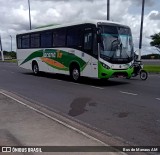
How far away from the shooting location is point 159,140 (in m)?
7.34

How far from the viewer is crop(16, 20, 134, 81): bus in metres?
18.2

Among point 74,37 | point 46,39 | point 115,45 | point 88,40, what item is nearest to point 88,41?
point 88,40

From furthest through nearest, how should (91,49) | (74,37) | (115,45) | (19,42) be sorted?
(19,42) < (74,37) < (91,49) < (115,45)

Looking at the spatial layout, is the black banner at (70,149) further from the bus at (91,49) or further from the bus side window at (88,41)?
the bus side window at (88,41)

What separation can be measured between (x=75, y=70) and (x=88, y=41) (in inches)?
94.6

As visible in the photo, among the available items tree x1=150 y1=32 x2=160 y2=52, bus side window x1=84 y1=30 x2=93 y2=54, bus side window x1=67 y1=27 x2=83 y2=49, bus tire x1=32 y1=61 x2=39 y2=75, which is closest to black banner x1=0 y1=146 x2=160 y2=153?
bus side window x1=84 y1=30 x2=93 y2=54

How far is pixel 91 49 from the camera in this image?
1861cm

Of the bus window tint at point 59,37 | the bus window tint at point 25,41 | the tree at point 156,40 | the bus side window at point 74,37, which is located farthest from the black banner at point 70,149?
the tree at point 156,40

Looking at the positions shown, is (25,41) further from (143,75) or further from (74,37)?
(143,75)

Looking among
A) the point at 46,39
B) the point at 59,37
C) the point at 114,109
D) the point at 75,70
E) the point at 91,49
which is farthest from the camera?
the point at 46,39

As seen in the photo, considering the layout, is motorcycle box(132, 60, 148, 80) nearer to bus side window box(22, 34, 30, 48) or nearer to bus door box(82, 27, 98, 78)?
bus door box(82, 27, 98, 78)

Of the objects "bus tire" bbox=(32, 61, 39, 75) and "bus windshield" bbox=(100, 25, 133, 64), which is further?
"bus tire" bbox=(32, 61, 39, 75)

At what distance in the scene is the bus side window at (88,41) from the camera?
18.7m

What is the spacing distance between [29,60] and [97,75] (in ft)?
32.3
